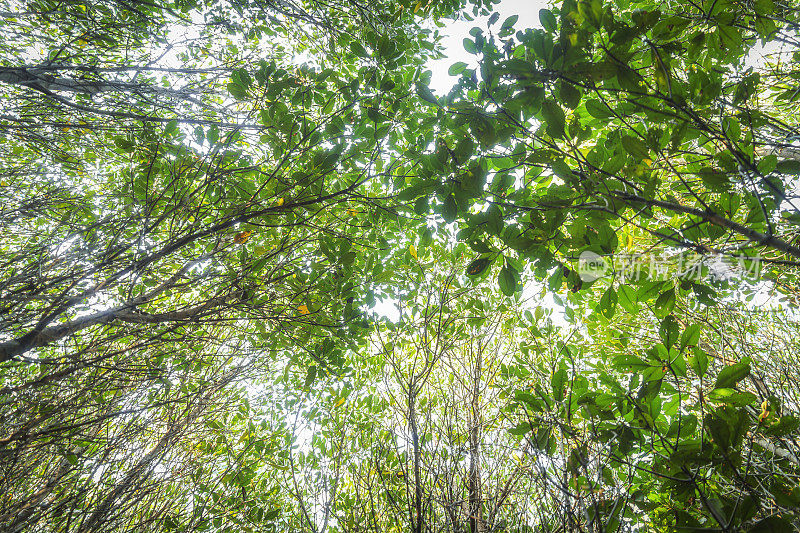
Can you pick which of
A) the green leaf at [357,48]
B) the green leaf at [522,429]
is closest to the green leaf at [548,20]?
the green leaf at [357,48]

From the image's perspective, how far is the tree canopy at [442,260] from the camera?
4.61ft

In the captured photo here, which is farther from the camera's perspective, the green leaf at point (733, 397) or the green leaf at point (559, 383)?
the green leaf at point (559, 383)

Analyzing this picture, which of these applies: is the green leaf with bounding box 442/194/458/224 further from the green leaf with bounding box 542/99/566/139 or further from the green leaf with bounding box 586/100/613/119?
the green leaf with bounding box 586/100/613/119

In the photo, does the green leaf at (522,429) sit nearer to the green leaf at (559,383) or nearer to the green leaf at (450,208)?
the green leaf at (559,383)

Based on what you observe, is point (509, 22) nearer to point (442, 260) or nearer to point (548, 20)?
point (548, 20)

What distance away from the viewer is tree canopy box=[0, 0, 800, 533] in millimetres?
1405

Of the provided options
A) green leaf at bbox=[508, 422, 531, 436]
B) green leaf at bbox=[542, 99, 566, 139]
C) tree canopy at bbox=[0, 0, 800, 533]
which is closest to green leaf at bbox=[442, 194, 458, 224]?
tree canopy at bbox=[0, 0, 800, 533]

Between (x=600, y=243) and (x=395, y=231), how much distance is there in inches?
81.7

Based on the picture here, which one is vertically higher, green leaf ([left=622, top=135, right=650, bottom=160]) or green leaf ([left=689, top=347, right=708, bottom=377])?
green leaf ([left=622, top=135, right=650, bottom=160])

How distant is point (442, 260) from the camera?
321cm

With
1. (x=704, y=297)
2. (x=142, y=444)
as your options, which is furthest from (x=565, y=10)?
(x=142, y=444)

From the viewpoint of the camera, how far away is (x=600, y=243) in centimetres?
144

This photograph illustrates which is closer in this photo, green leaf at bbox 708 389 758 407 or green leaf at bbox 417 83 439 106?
green leaf at bbox 708 389 758 407

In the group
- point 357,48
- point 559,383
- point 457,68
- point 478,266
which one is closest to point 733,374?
point 559,383
